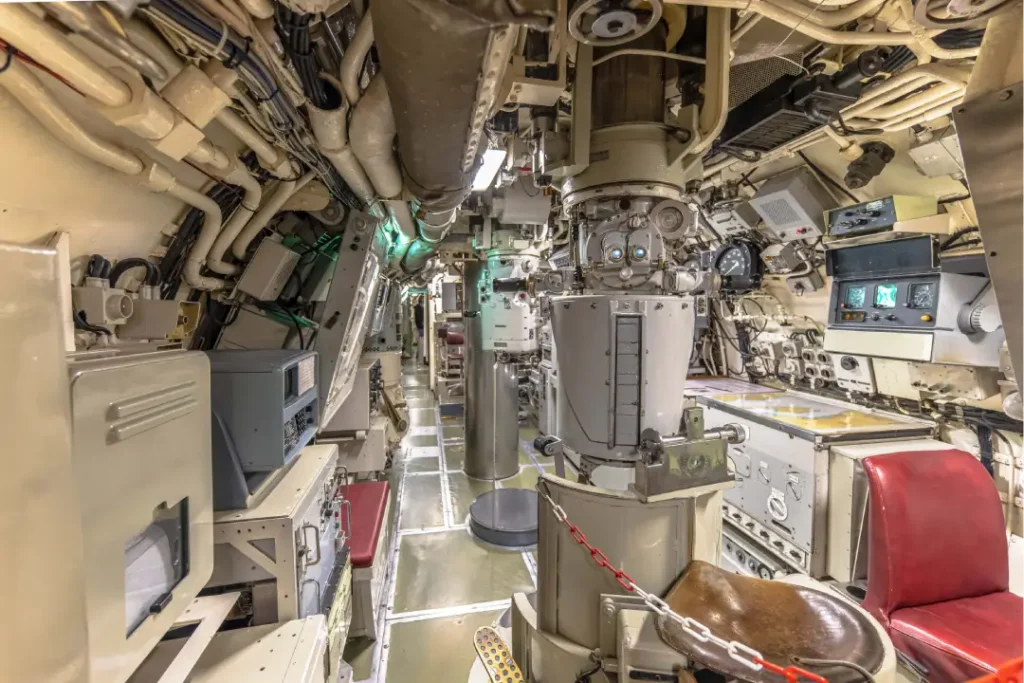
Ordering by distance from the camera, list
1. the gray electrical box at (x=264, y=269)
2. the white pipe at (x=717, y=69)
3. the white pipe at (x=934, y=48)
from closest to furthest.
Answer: the white pipe at (x=934, y=48) < the white pipe at (x=717, y=69) < the gray electrical box at (x=264, y=269)

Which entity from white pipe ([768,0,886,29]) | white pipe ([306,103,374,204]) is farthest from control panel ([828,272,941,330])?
white pipe ([306,103,374,204])

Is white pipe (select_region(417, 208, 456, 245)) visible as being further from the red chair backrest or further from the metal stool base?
the red chair backrest

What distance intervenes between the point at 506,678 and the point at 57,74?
2587 mm

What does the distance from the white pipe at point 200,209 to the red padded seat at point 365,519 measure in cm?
175

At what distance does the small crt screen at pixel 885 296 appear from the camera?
Result: 3318 millimetres

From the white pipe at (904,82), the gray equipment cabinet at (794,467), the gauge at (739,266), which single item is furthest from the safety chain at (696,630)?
the gauge at (739,266)

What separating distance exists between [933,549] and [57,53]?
12.6 ft

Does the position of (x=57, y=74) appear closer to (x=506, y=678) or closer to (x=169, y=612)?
(x=169, y=612)

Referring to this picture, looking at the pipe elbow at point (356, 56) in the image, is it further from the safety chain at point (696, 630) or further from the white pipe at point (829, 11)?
the safety chain at point (696, 630)

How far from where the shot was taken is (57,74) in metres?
0.93

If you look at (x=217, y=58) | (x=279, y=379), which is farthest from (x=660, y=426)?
(x=217, y=58)

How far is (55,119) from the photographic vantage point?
3.36ft

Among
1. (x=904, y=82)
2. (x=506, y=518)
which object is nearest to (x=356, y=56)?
(x=904, y=82)

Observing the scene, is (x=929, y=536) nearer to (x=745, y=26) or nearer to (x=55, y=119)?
(x=745, y=26)
